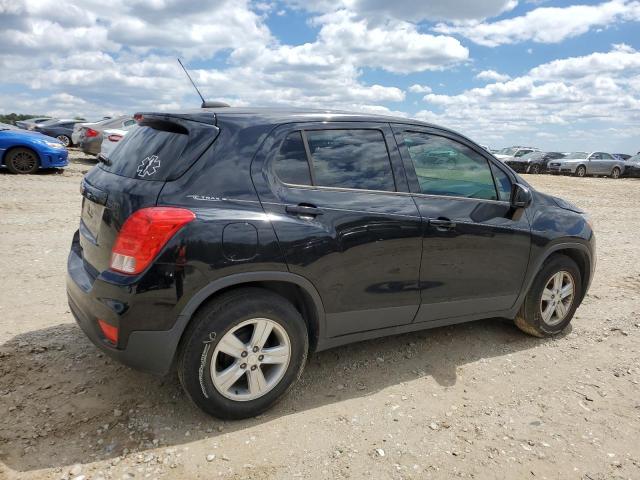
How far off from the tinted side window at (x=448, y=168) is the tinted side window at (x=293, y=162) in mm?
856

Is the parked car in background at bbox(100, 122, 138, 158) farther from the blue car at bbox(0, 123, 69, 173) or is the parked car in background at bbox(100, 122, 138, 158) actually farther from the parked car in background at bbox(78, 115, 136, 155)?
the blue car at bbox(0, 123, 69, 173)

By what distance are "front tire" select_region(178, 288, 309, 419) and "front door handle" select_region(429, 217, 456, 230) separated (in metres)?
1.17

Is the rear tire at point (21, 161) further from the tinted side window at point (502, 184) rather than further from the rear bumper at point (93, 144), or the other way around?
the tinted side window at point (502, 184)

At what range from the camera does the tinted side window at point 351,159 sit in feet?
10.5

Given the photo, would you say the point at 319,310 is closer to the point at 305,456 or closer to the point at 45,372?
the point at 305,456

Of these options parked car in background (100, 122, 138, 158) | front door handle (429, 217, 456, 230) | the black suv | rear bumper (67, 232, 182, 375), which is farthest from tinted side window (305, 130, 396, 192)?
parked car in background (100, 122, 138, 158)

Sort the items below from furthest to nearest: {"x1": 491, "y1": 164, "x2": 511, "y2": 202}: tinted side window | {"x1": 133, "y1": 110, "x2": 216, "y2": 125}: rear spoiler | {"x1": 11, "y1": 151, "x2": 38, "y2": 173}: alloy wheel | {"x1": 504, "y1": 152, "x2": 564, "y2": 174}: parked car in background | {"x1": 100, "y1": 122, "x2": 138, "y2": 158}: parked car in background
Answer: {"x1": 504, "y1": 152, "x2": 564, "y2": 174}: parked car in background → {"x1": 100, "y1": 122, "x2": 138, "y2": 158}: parked car in background → {"x1": 11, "y1": 151, "x2": 38, "y2": 173}: alloy wheel → {"x1": 491, "y1": 164, "x2": 511, "y2": 202}: tinted side window → {"x1": 133, "y1": 110, "x2": 216, "y2": 125}: rear spoiler

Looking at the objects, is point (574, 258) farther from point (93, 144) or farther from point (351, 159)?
point (93, 144)

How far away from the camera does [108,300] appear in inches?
107

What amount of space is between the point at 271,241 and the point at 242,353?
672 millimetres

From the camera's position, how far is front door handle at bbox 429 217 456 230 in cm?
351

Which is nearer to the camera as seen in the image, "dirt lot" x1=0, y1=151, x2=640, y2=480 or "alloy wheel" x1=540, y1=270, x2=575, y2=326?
"dirt lot" x1=0, y1=151, x2=640, y2=480

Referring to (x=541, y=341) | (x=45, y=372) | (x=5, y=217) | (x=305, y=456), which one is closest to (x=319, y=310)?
(x=305, y=456)

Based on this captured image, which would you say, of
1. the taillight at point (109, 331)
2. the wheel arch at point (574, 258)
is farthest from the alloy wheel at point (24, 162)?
the wheel arch at point (574, 258)
